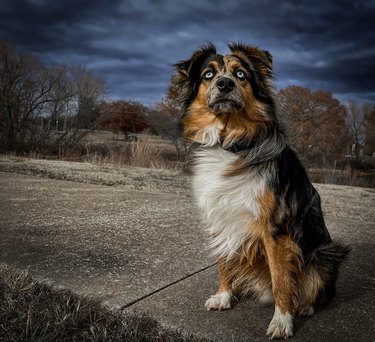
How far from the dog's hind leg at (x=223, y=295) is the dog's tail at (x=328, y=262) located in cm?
59

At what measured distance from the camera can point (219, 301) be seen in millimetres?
2650

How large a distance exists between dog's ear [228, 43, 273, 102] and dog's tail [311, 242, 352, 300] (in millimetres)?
1191

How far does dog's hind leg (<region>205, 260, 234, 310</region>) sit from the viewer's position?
2627 millimetres

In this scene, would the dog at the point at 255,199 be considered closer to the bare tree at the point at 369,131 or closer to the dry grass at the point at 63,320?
the dry grass at the point at 63,320

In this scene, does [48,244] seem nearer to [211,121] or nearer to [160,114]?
[211,121]

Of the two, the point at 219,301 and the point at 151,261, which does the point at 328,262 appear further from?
the point at 151,261

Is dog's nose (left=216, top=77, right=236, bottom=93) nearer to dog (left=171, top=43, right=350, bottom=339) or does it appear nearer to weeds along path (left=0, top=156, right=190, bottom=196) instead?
dog (left=171, top=43, right=350, bottom=339)

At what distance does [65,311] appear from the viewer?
2357 mm

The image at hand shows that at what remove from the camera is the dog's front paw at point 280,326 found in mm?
Result: 2307

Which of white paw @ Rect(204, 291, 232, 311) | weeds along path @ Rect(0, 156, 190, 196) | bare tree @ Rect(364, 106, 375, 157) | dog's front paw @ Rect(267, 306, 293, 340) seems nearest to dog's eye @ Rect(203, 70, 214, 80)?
white paw @ Rect(204, 291, 232, 311)

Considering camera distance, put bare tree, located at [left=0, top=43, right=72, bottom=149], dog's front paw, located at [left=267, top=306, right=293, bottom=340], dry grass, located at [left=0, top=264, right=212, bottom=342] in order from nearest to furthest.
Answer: dry grass, located at [left=0, top=264, right=212, bottom=342], dog's front paw, located at [left=267, top=306, right=293, bottom=340], bare tree, located at [left=0, top=43, right=72, bottom=149]

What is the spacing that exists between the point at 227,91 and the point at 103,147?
658 inches

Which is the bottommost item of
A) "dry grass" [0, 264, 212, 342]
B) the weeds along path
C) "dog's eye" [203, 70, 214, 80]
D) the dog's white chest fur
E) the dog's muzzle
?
the weeds along path

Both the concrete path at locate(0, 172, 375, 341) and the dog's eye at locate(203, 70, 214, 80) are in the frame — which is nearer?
the concrete path at locate(0, 172, 375, 341)
